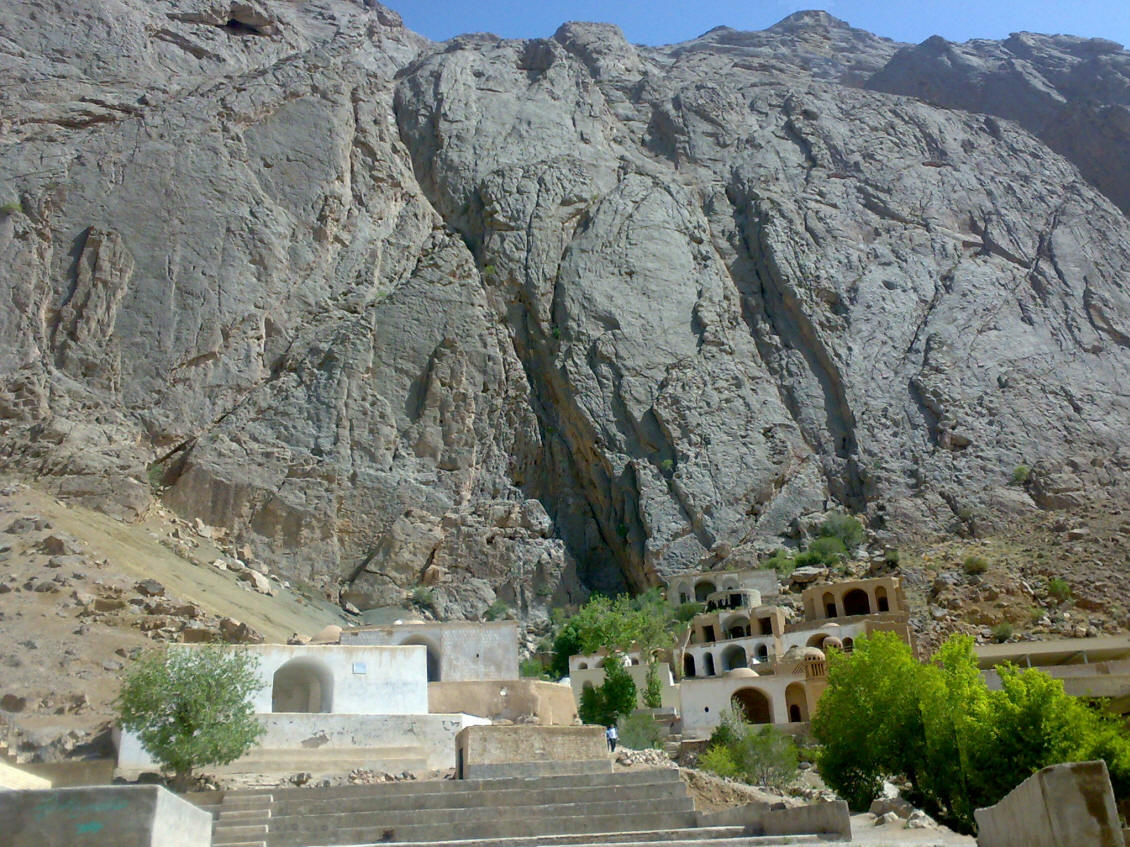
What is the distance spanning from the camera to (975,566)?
39875 mm

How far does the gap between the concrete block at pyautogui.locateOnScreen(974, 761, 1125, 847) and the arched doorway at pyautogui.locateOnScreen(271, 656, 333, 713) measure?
51.6 ft

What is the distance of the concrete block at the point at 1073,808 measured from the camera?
846cm

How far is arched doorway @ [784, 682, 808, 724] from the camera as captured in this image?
3056 centimetres

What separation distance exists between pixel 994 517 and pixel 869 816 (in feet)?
104

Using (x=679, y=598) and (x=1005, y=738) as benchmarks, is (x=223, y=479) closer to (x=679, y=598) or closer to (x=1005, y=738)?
(x=679, y=598)

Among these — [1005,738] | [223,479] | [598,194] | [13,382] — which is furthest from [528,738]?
[598,194]

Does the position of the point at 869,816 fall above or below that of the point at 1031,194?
below

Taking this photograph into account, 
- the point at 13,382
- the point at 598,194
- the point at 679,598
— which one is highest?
the point at 598,194

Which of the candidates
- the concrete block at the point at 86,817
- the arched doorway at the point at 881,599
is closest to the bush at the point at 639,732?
the arched doorway at the point at 881,599

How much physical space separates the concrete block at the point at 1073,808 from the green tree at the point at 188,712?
1245 cm

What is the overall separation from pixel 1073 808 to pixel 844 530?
123 feet

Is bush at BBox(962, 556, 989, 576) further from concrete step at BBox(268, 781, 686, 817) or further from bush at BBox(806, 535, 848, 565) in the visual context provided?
concrete step at BBox(268, 781, 686, 817)

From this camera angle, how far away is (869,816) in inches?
640

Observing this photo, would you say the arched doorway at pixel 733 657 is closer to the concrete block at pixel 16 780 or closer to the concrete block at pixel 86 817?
the concrete block at pixel 16 780
